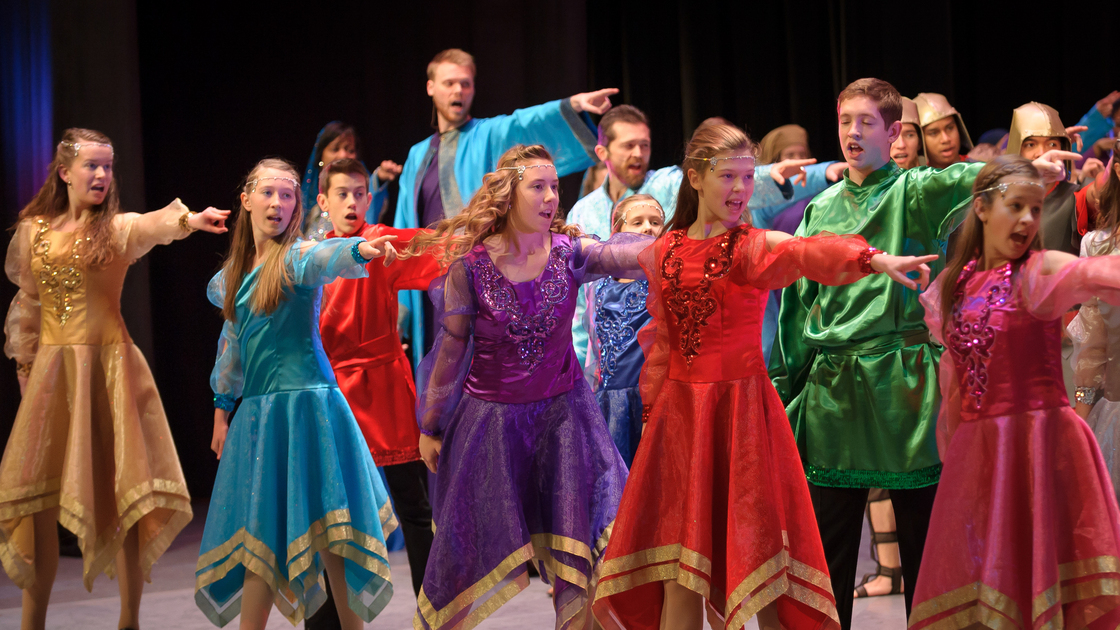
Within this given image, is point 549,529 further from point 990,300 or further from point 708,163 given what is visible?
point 990,300

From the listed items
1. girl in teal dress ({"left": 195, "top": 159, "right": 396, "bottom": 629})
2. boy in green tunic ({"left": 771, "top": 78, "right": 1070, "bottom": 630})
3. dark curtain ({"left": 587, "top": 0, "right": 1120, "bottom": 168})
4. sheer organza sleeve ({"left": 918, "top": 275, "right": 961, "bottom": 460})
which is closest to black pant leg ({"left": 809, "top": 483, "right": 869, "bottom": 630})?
boy in green tunic ({"left": 771, "top": 78, "right": 1070, "bottom": 630})

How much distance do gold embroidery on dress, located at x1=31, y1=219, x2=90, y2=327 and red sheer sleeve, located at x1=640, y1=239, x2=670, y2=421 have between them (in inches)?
85.9

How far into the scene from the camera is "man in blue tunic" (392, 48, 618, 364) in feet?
14.7

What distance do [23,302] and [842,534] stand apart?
3062 millimetres

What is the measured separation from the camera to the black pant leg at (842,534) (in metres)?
2.94

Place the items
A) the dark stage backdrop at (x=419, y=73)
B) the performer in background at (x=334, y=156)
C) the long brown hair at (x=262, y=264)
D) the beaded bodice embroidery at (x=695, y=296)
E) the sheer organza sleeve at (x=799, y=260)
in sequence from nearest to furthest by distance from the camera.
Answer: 1. the sheer organza sleeve at (x=799, y=260)
2. the beaded bodice embroidery at (x=695, y=296)
3. the long brown hair at (x=262, y=264)
4. the performer in background at (x=334, y=156)
5. the dark stage backdrop at (x=419, y=73)

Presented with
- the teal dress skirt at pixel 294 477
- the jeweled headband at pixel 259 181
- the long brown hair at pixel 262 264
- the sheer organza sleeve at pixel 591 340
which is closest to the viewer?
the teal dress skirt at pixel 294 477

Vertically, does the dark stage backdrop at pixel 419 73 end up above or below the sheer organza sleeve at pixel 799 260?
above

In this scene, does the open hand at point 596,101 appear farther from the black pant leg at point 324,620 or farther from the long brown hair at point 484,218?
the black pant leg at point 324,620

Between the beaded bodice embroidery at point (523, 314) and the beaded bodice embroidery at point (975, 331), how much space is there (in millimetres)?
1012

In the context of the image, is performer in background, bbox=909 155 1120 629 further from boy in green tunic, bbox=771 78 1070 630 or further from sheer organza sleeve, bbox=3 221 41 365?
sheer organza sleeve, bbox=3 221 41 365

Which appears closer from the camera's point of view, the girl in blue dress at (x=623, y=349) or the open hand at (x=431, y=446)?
the open hand at (x=431, y=446)

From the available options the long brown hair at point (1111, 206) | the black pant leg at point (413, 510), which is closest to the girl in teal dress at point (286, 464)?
the black pant leg at point (413, 510)

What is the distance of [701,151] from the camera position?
2725 millimetres
